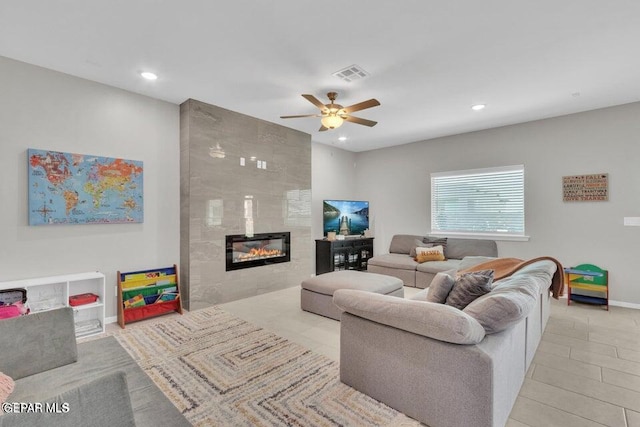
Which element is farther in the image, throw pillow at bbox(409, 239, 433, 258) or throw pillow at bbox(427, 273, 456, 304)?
throw pillow at bbox(409, 239, 433, 258)

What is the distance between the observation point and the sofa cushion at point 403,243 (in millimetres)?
5832

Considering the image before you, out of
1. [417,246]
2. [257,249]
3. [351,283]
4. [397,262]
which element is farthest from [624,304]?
[257,249]

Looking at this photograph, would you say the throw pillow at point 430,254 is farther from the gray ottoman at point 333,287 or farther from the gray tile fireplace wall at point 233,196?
the gray tile fireplace wall at point 233,196

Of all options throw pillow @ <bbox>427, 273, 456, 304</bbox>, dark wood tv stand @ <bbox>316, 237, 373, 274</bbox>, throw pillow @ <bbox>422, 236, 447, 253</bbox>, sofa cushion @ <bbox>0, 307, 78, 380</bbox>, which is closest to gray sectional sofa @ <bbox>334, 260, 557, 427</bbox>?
throw pillow @ <bbox>427, 273, 456, 304</bbox>

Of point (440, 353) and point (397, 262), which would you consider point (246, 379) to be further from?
point (397, 262)

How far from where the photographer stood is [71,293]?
332cm

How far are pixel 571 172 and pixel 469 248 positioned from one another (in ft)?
5.98

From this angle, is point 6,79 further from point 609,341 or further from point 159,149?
point 609,341

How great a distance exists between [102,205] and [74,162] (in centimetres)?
53

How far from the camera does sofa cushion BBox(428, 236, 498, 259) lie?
4.98 metres

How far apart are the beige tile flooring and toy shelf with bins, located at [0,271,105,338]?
241 millimetres

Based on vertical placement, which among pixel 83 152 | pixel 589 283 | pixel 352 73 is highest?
pixel 352 73

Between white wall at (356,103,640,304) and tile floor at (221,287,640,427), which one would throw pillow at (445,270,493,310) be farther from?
white wall at (356,103,640,304)

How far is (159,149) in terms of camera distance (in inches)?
156
